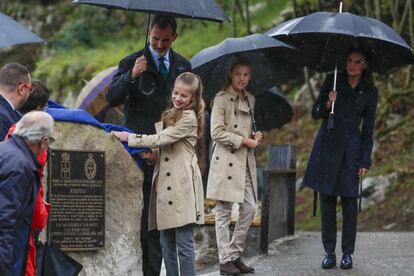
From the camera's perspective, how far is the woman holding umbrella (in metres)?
9.44

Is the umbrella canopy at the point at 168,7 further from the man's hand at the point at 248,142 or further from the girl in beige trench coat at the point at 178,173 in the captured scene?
the man's hand at the point at 248,142

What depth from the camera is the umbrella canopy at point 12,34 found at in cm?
845

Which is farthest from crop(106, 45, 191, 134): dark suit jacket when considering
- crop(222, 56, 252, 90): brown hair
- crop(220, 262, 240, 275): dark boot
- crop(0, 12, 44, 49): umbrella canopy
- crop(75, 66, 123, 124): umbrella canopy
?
crop(75, 66, 123, 124): umbrella canopy

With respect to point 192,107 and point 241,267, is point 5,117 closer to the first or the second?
point 192,107

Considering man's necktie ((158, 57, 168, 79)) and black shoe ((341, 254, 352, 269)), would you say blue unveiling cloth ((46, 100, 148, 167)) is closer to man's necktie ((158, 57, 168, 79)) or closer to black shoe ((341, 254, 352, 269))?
man's necktie ((158, 57, 168, 79))

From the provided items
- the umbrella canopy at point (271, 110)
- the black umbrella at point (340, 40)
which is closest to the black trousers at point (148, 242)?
the black umbrella at point (340, 40)

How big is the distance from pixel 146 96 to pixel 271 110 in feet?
15.7

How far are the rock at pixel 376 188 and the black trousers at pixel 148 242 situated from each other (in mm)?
7427

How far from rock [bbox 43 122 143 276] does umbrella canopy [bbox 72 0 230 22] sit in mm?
957

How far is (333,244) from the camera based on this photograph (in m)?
9.60

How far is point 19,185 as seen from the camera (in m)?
5.82

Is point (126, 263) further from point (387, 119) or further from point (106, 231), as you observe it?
point (387, 119)

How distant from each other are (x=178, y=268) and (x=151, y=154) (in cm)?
92

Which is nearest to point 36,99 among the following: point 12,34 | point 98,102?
point 12,34
